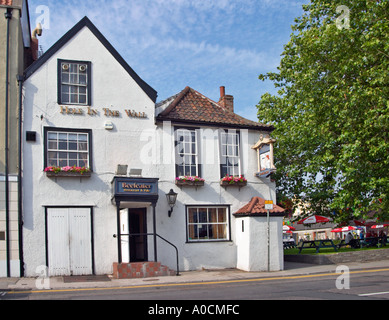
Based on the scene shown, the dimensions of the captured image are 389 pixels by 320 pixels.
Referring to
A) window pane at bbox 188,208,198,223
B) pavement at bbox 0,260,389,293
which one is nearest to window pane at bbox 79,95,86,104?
window pane at bbox 188,208,198,223

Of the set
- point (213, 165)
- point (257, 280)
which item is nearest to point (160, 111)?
point (213, 165)

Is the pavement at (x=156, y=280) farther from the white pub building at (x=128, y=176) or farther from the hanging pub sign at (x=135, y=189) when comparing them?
the hanging pub sign at (x=135, y=189)

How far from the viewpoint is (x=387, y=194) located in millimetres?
22750

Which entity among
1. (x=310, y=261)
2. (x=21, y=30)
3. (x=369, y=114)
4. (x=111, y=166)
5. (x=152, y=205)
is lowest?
(x=310, y=261)

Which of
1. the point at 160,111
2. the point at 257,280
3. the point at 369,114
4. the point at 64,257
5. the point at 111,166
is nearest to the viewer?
the point at 257,280

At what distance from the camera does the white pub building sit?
17.8 metres

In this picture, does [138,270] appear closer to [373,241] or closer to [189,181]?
[189,181]

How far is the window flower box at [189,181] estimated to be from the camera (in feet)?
65.2

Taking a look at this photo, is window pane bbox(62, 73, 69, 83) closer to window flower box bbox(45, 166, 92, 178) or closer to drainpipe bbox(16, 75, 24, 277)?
drainpipe bbox(16, 75, 24, 277)

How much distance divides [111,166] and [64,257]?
4001 millimetres

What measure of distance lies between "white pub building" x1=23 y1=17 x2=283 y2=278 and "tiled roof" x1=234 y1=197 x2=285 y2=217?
0.20 ft

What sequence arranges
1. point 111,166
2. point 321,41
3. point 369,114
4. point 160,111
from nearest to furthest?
point 111,166
point 160,111
point 369,114
point 321,41

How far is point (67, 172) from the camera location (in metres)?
18.0
